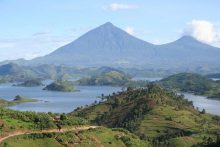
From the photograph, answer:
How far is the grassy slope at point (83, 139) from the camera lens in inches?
2208

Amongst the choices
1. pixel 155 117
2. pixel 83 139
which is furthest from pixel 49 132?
pixel 155 117

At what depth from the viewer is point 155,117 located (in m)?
110

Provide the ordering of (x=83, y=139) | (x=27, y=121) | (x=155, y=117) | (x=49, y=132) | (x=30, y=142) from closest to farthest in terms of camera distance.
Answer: (x=30, y=142) → (x=49, y=132) → (x=27, y=121) → (x=83, y=139) → (x=155, y=117)

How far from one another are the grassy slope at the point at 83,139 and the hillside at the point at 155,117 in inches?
490

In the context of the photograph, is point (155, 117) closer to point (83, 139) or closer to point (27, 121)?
point (83, 139)

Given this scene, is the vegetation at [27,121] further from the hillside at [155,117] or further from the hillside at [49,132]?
the hillside at [155,117]

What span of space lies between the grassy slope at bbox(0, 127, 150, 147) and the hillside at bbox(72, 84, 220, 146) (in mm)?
12440

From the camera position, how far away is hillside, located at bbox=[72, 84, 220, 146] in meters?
93.8

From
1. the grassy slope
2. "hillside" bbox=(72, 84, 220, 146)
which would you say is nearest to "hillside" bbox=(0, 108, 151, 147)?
the grassy slope

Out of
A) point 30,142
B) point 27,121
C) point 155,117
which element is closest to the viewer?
point 30,142

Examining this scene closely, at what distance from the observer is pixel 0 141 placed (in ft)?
177

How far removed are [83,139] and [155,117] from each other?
5064 cm

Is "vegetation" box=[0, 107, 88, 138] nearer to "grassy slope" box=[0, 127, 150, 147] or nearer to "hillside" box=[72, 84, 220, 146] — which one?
"grassy slope" box=[0, 127, 150, 147]

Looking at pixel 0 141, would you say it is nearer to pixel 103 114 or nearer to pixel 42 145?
pixel 42 145
